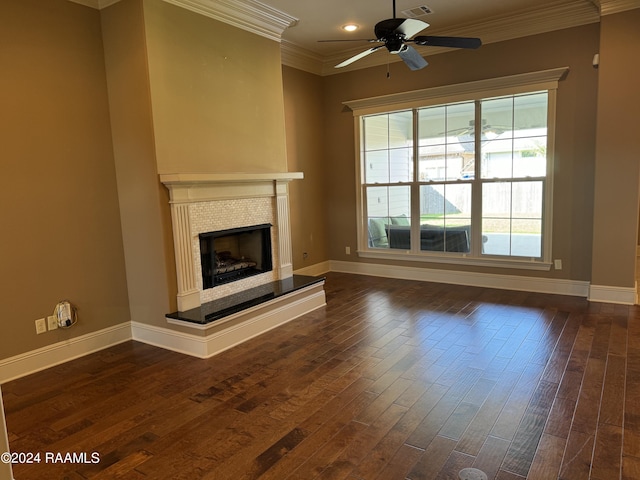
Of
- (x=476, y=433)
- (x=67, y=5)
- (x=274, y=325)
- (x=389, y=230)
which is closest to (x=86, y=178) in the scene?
(x=67, y=5)

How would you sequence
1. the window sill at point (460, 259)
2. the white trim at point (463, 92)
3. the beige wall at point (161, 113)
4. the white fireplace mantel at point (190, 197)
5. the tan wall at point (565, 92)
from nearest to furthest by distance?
the beige wall at point (161, 113)
the white fireplace mantel at point (190, 197)
the tan wall at point (565, 92)
the white trim at point (463, 92)
the window sill at point (460, 259)

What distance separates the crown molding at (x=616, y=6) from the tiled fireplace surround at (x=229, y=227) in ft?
11.2

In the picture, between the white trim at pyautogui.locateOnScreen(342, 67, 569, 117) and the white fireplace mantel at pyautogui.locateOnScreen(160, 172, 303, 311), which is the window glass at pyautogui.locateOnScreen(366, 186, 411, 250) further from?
the white fireplace mantel at pyautogui.locateOnScreen(160, 172, 303, 311)

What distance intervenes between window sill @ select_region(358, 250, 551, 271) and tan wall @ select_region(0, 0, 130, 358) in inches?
139

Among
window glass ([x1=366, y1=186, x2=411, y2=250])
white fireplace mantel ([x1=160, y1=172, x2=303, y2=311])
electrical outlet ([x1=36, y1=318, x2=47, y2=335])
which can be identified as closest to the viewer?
electrical outlet ([x1=36, y1=318, x2=47, y2=335])

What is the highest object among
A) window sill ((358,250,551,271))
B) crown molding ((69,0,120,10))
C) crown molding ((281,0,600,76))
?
crown molding ((281,0,600,76))

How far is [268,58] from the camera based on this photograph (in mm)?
4520

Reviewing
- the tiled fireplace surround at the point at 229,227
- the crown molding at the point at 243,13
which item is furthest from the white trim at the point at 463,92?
the tiled fireplace surround at the point at 229,227

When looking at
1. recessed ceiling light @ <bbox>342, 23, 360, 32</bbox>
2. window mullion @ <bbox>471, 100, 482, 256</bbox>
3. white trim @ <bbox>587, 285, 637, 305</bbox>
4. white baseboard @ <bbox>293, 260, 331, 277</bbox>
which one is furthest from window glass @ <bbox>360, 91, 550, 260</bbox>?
recessed ceiling light @ <bbox>342, 23, 360, 32</bbox>

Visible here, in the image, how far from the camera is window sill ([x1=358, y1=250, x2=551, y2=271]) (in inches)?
202

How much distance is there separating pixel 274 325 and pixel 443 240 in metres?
2.70

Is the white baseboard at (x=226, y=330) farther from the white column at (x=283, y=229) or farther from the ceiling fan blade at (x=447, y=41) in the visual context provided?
the ceiling fan blade at (x=447, y=41)

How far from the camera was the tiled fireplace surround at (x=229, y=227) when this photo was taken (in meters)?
3.65

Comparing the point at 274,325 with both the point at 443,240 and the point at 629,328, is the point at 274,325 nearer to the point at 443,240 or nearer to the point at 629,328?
the point at 443,240
